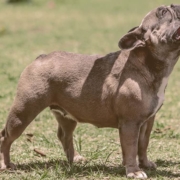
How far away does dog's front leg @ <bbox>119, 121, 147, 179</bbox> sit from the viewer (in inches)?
237

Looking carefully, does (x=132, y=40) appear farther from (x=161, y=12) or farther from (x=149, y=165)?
(x=149, y=165)

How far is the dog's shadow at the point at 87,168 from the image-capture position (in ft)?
20.5

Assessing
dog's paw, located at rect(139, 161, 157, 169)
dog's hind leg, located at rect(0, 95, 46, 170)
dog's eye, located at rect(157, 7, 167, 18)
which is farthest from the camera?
dog's paw, located at rect(139, 161, 157, 169)

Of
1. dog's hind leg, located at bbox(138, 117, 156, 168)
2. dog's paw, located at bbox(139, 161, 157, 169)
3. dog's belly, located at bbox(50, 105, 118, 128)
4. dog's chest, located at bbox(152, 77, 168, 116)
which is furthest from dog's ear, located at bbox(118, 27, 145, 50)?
dog's paw, located at bbox(139, 161, 157, 169)

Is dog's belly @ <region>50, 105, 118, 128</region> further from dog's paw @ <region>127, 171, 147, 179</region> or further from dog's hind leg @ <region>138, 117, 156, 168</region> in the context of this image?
dog's paw @ <region>127, 171, 147, 179</region>

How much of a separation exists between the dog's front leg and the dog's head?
79cm

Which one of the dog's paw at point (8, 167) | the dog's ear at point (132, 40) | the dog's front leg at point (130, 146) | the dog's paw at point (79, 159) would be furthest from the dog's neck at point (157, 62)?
the dog's paw at point (8, 167)

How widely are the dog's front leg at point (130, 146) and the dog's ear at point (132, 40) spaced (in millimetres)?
794

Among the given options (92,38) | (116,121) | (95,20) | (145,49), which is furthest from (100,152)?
(95,20)

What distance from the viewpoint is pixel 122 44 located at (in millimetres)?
6133

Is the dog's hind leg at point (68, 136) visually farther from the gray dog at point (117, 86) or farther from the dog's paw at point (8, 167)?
the dog's paw at point (8, 167)

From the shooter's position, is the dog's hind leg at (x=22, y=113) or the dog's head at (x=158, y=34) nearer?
the dog's head at (x=158, y=34)

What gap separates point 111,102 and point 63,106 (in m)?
0.57

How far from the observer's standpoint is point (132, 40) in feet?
20.3
